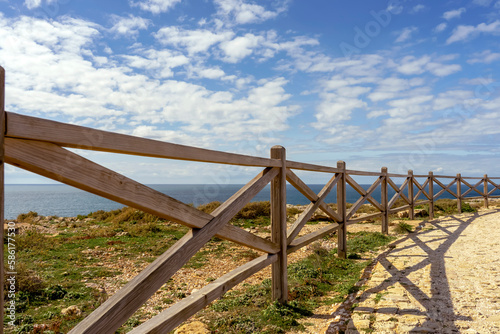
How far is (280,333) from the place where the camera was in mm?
3145

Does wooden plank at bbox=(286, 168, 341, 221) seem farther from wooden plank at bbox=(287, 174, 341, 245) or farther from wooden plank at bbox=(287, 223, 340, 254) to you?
wooden plank at bbox=(287, 223, 340, 254)

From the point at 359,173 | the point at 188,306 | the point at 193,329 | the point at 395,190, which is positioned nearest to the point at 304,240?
the point at 193,329

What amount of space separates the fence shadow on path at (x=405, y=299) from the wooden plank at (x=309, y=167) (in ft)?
6.28

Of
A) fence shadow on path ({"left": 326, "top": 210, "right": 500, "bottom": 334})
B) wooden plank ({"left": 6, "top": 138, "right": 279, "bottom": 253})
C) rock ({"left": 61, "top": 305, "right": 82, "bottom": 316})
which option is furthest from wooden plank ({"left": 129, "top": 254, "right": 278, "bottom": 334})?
rock ({"left": 61, "top": 305, "right": 82, "bottom": 316})

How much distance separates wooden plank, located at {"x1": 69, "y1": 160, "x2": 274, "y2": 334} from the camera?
6.08 ft

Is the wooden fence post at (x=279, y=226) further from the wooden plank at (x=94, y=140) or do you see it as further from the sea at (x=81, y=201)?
the sea at (x=81, y=201)

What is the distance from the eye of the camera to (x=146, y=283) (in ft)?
6.88

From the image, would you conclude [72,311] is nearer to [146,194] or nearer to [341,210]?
[146,194]

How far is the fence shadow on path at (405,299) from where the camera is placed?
315 centimetres

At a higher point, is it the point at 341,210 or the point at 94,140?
the point at 94,140

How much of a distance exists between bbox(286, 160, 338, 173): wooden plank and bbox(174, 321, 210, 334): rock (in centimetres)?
219

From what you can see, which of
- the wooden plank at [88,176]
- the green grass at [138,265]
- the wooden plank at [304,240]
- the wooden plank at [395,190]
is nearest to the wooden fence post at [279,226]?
the green grass at [138,265]

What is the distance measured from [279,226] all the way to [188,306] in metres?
1.73

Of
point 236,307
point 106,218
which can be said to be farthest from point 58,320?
point 106,218
